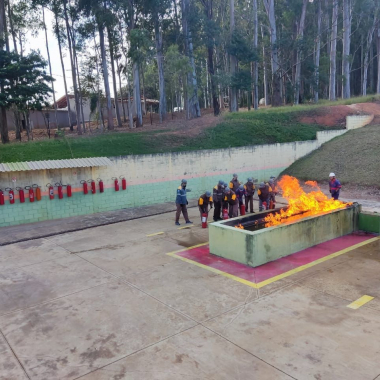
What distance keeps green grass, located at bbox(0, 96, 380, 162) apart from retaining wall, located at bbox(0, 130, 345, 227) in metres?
1.24

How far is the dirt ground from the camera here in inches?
933

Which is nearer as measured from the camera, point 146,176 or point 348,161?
point 146,176

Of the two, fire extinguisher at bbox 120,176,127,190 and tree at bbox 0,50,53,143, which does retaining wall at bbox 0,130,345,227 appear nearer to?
fire extinguisher at bbox 120,176,127,190

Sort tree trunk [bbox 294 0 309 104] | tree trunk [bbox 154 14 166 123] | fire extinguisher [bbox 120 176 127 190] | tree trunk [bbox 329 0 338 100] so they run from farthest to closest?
1. tree trunk [bbox 294 0 309 104]
2. tree trunk [bbox 329 0 338 100]
3. tree trunk [bbox 154 14 166 123]
4. fire extinguisher [bbox 120 176 127 190]

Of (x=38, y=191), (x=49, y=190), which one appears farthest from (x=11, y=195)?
(x=49, y=190)

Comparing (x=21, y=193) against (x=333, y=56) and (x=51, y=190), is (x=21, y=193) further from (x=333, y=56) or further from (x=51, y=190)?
(x=333, y=56)

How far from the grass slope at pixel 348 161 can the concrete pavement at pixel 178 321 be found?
1004 centimetres

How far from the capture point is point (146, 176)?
15578 millimetres

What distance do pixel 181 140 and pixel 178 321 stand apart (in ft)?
45.8

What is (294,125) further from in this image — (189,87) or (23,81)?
(23,81)

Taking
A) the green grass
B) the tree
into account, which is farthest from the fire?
the tree

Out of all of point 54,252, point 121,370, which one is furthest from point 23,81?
point 121,370

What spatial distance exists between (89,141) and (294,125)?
524 inches

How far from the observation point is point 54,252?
380 inches
